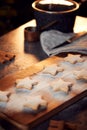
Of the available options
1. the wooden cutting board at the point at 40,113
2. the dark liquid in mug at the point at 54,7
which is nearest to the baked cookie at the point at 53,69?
the wooden cutting board at the point at 40,113

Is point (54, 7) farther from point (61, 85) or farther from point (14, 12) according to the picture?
point (14, 12)

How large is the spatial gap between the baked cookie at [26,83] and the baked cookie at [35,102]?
6 centimetres

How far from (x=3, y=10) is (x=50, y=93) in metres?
2.07

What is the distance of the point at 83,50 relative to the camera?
124 centimetres

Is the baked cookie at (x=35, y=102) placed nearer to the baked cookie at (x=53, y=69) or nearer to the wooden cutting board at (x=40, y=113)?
the wooden cutting board at (x=40, y=113)

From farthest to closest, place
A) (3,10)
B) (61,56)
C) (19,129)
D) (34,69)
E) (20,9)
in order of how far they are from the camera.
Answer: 1. (20,9)
2. (3,10)
3. (61,56)
4. (34,69)
5. (19,129)

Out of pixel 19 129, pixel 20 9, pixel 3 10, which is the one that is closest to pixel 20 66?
pixel 19 129

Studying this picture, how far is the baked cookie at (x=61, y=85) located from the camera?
95 centimetres

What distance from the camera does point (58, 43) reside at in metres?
1.30

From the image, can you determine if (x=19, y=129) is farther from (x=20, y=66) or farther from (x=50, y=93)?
(x=20, y=66)

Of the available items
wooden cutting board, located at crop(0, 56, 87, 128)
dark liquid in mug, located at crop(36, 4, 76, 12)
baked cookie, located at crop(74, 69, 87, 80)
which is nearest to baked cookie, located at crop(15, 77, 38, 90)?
wooden cutting board, located at crop(0, 56, 87, 128)

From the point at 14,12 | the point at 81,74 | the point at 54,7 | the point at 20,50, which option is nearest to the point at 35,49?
the point at 20,50

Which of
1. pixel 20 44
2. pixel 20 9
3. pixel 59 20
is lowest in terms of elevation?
pixel 20 9

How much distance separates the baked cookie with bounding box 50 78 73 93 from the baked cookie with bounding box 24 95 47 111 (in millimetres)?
68
